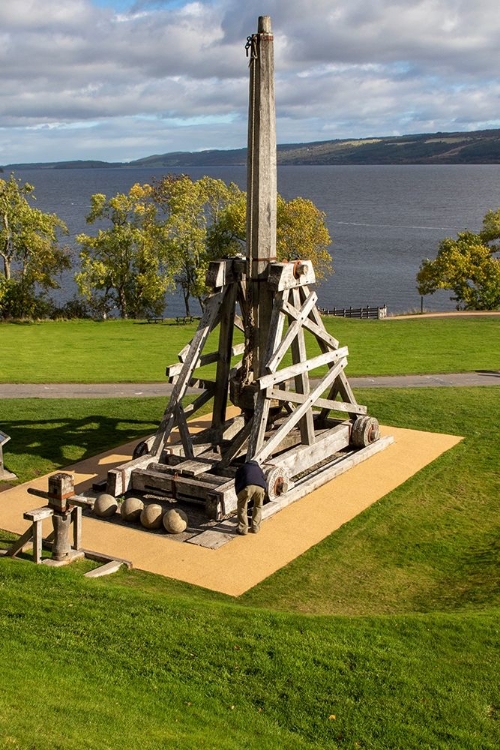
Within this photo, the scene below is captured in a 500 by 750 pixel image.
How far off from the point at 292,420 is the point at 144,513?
339cm

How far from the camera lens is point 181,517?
1391cm

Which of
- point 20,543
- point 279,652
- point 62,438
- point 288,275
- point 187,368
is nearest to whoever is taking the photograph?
point 279,652

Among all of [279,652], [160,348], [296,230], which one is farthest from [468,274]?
[279,652]

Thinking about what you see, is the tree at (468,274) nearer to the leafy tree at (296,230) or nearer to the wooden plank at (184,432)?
the leafy tree at (296,230)

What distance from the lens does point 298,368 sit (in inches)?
637

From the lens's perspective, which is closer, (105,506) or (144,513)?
(144,513)

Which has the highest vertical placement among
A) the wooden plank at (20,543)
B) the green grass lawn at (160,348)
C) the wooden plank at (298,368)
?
the wooden plank at (298,368)

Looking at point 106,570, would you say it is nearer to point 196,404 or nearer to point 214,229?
point 196,404

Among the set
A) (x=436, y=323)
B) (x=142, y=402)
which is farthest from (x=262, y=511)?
(x=436, y=323)

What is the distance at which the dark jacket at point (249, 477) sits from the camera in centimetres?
1362

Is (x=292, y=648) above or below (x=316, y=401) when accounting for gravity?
below

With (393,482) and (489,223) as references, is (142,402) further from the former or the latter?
(489,223)

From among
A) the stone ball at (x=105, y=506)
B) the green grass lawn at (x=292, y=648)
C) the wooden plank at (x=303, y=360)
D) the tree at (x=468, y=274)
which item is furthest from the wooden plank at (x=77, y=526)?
the tree at (x=468, y=274)

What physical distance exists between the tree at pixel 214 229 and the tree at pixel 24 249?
6.97 meters
